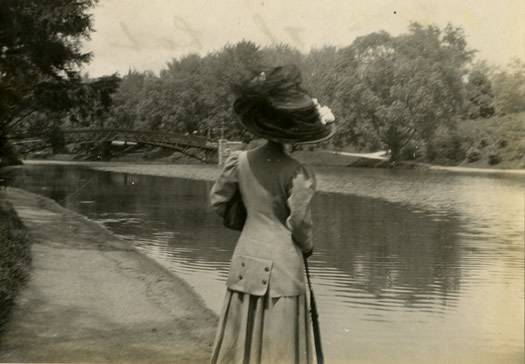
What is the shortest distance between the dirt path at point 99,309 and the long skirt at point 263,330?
0.83 metres

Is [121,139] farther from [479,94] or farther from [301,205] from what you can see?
[479,94]

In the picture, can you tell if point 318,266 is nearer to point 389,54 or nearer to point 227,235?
point 227,235

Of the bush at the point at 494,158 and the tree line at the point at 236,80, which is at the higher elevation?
the tree line at the point at 236,80

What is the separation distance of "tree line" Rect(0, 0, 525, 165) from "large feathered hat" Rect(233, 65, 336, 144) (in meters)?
0.83

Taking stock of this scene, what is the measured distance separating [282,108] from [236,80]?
944mm

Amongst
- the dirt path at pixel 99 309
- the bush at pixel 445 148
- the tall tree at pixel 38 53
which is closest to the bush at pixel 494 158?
the bush at pixel 445 148

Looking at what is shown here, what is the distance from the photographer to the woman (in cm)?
269

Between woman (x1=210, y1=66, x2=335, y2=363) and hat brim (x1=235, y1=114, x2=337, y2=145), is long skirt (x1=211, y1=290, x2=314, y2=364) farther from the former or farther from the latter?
hat brim (x1=235, y1=114, x2=337, y2=145)

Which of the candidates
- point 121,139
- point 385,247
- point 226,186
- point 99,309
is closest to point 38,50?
point 121,139

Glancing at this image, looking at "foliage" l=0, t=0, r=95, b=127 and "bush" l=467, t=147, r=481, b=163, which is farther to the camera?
"foliage" l=0, t=0, r=95, b=127

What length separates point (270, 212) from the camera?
107 inches

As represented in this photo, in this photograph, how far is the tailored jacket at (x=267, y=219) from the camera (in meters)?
2.69

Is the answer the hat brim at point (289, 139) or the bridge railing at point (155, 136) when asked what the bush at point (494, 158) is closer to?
the hat brim at point (289, 139)

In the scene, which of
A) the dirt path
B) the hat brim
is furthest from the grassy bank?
the hat brim
